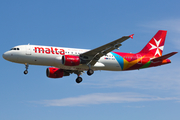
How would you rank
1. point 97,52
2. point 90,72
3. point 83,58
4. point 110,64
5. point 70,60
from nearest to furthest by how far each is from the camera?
point 70,60 < point 97,52 < point 83,58 < point 90,72 < point 110,64

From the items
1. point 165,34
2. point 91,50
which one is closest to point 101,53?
point 91,50

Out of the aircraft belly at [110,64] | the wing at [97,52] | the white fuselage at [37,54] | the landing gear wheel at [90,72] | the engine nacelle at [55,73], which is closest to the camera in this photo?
the wing at [97,52]

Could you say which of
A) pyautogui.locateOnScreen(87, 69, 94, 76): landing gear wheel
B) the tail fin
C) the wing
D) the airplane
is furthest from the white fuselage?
the tail fin

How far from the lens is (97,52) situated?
44.5 m

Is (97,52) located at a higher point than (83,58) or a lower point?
higher

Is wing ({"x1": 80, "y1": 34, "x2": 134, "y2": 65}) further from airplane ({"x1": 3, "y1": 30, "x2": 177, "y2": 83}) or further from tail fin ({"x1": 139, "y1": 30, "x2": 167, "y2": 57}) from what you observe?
tail fin ({"x1": 139, "y1": 30, "x2": 167, "y2": 57})

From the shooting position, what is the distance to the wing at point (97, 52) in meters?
Result: 41.9

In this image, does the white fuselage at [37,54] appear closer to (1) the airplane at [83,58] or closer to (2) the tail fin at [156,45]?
(1) the airplane at [83,58]

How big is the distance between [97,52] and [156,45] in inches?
531

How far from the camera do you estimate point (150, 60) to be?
163 feet

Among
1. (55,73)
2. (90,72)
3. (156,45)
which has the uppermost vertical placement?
(156,45)

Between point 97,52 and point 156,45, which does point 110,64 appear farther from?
point 156,45

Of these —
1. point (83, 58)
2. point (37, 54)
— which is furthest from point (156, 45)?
point (37, 54)

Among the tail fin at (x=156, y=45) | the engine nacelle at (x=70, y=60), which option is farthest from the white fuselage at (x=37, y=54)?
the tail fin at (x=156, y=45)
